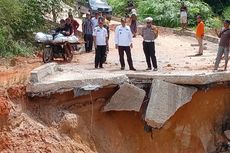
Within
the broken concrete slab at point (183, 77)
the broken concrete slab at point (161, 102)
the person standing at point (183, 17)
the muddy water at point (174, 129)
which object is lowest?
the muddy water at point (174, 129)

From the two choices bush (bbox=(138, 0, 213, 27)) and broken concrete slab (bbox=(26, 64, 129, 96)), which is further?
bush (bbox=(138, 0, 213, 27))

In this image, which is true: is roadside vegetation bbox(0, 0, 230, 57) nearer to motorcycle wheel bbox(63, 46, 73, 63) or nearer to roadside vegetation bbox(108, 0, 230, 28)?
roadside vegetation bbox(108, 0, 230, 28)

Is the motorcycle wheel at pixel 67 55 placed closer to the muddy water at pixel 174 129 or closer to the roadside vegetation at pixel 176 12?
the muddy water at pixel 174 129

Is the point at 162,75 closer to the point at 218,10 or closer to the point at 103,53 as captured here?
the point at 103,53

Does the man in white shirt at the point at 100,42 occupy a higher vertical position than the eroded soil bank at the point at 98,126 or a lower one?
higher

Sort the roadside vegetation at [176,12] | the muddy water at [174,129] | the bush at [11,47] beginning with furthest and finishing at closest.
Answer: the roadside vegetation at [176,12] → the bush at [11,47] → the muddy water at [174,129]

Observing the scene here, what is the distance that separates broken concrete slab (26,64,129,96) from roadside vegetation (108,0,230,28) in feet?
51.6

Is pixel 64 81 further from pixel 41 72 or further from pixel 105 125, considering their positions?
pixel 105 125

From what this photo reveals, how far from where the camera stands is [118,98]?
39.2ft

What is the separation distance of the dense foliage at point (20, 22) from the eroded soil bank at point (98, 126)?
4715mm

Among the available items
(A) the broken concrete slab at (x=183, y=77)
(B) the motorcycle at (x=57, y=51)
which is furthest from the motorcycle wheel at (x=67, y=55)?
(A) the broken concrete slab at (x=183, y=77)

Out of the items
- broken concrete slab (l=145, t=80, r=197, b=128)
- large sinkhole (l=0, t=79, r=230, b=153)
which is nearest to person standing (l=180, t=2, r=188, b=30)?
large sinkhole (l=0, t=79, r=230, b=153)

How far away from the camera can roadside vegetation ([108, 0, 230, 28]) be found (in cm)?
2755

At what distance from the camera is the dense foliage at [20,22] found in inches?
635
